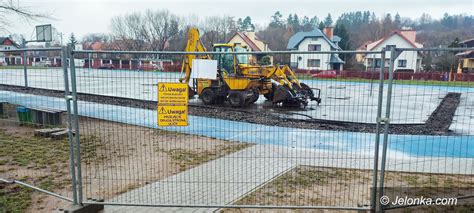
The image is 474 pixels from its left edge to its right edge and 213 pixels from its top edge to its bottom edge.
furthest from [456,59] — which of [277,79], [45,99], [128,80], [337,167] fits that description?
[45,99]

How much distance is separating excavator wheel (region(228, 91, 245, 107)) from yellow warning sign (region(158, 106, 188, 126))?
32.1 ft

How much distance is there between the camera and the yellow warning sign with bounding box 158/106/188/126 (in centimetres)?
418

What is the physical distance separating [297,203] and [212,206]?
48.5 inches

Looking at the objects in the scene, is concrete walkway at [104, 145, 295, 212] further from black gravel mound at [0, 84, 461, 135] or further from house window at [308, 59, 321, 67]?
black gravel mound at [0, 84, 461, 135]

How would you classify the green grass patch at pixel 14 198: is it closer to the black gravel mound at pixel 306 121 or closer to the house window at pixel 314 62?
the black gravel mound at pixel 306 121

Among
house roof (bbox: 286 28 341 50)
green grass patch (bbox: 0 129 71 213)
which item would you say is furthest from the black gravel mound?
house roof (bbox: 286 28 341 50)

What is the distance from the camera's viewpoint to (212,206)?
13.4 feet

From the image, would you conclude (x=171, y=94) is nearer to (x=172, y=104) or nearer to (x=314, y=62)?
(x=172, y=104)

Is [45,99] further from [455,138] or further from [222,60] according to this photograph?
[455,138]

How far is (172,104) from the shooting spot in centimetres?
418

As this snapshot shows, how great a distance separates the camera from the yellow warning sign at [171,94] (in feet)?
13.6

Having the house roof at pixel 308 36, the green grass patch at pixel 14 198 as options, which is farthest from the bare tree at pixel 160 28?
the green grass patch at pixel 14 198

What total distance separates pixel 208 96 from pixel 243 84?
1754 millimetres

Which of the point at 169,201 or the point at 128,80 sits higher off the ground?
the point at 128,80
